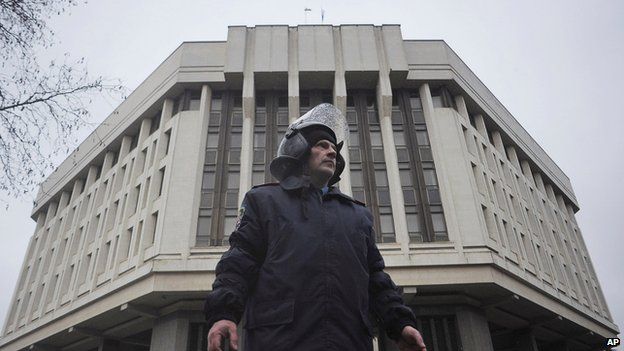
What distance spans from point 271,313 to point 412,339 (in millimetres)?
816

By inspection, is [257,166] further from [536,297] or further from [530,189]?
[530,189]

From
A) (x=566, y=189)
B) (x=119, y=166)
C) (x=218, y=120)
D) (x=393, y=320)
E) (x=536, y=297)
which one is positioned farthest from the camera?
(x=566, y=189)

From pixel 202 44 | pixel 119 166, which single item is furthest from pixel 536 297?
pixel 119 166

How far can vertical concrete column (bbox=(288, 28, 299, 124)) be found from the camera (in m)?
23.7

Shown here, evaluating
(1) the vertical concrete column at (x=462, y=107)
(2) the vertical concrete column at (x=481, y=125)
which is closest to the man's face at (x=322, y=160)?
(1) the vertical concrete column at (x=462, y=107)

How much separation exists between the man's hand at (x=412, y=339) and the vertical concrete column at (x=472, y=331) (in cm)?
1870

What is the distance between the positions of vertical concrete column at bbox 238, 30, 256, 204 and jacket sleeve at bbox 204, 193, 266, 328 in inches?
748

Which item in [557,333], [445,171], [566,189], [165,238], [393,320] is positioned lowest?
[393,320]

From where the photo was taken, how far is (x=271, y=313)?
2.31 metres

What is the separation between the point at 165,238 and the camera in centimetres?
2036

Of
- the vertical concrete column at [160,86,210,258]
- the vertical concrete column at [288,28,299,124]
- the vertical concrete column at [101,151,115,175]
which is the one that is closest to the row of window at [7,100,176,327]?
the vertical concrete column at [101,151,115,175]

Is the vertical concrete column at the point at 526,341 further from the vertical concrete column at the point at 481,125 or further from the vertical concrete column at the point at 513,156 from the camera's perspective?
the vertical concrete column at the point at 481,125

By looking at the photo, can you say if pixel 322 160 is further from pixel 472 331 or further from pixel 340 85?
pixel 340 85

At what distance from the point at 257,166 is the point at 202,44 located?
857 cm
